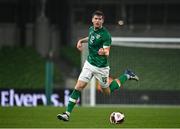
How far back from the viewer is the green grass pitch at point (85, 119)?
36.2ft

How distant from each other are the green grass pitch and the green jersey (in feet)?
3.45

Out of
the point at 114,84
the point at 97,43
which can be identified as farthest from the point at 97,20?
the point at 114,84

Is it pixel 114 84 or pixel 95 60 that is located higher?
pixel 95 60

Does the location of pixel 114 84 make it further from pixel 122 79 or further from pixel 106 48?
pixel 106 48

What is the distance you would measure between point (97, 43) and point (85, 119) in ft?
6.05

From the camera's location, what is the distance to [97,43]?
11000 millimetres

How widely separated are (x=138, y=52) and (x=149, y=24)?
14.3 meters

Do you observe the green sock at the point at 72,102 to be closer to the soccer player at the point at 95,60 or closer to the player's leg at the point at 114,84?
the soccer player at the point at 95,60

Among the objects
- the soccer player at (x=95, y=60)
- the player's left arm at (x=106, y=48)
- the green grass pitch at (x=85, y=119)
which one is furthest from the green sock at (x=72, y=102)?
the player's left arm at (x=106, y=48)

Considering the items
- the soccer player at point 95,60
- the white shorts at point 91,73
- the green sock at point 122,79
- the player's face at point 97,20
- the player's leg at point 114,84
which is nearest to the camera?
the player's face at point 97,20

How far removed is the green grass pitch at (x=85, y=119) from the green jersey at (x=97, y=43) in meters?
1.05

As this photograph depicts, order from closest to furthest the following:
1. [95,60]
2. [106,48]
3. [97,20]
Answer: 1. [106,48]
2. [97,20]
3. [95,60]

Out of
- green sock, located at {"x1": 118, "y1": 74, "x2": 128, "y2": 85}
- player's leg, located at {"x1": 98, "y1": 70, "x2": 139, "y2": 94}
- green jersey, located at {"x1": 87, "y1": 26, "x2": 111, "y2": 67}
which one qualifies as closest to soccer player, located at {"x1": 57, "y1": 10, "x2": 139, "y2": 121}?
green jersey, located at {"x1": 87, "y1": 26, "x2": 111, "y2": 67}

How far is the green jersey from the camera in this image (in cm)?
1091
